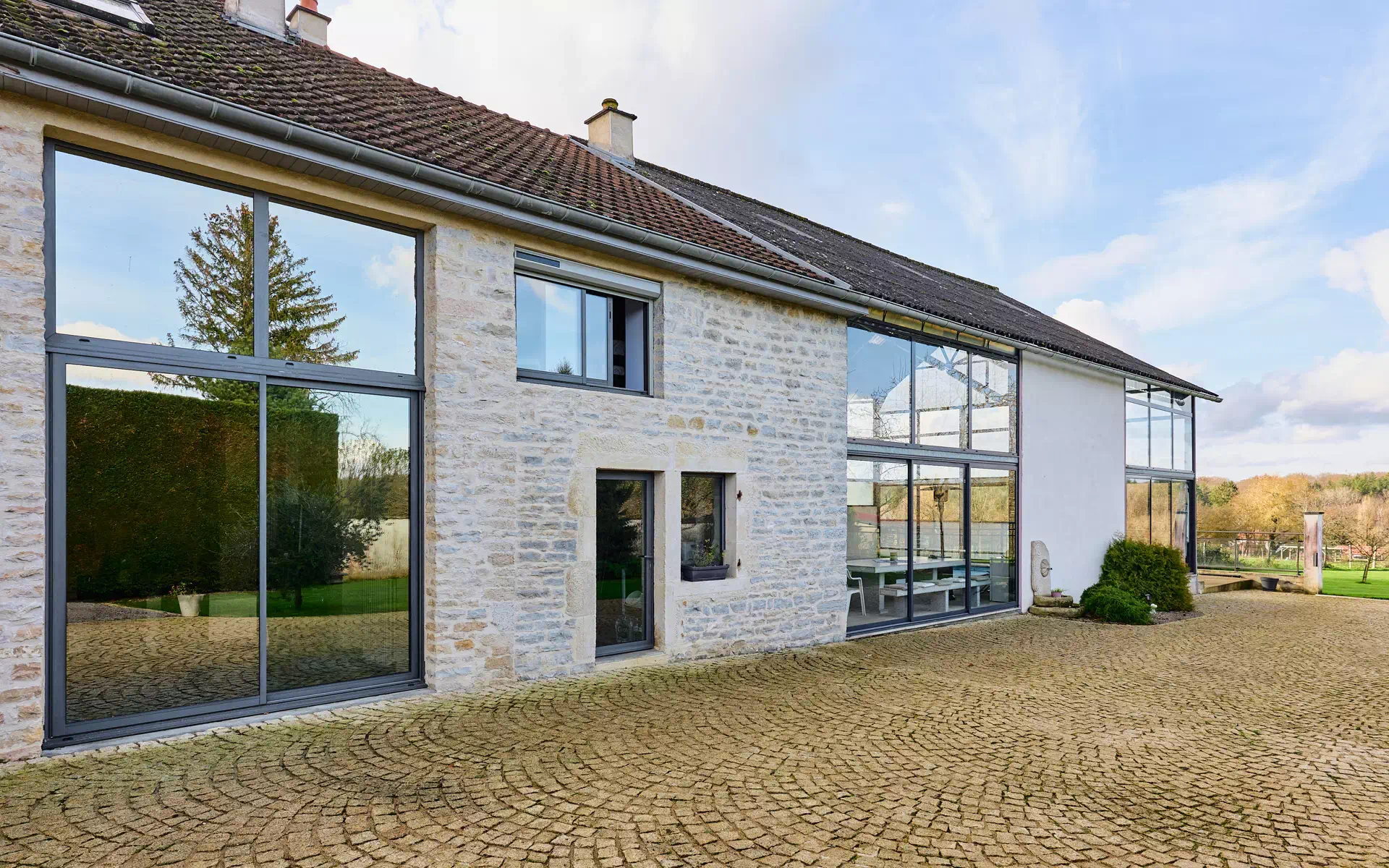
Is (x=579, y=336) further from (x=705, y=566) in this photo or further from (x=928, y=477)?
(x=928, y=477)

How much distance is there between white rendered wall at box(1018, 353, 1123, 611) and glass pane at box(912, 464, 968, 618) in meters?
1.44

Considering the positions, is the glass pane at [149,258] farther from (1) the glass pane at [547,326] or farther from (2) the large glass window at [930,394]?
(2) the large glass window at [930,394]

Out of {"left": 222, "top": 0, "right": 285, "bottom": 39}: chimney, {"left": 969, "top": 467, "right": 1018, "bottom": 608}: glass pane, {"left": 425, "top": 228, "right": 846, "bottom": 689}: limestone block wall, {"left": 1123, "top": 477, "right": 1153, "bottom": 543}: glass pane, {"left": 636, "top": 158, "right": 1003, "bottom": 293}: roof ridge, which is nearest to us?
{"left": 425, "top": 228, "right": 846, "bottom": 689}: limestone block wall

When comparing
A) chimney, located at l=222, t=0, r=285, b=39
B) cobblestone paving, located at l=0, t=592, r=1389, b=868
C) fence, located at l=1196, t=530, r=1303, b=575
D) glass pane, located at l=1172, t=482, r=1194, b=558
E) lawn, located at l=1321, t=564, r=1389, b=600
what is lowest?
lawn, located at l=1321, t=564, r=1389, b=600

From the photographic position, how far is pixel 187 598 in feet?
17.2

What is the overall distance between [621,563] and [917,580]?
15.9 ft

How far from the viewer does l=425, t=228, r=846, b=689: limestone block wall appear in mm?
6102

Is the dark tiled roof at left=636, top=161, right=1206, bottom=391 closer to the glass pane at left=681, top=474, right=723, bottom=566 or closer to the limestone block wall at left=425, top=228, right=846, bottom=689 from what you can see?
the limestone block wall at left=425, top=228, right=846, bottom=689

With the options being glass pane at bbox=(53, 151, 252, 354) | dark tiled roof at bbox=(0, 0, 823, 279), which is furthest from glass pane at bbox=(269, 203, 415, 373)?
dark tiled roof at bbox=(0, 0, 823, 279)

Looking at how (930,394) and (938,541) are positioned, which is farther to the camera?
(938,541)

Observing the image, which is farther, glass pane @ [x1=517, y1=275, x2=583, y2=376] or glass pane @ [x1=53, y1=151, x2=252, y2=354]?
glass pane @ [x1=517, y1=275, x2=583, y2=376]

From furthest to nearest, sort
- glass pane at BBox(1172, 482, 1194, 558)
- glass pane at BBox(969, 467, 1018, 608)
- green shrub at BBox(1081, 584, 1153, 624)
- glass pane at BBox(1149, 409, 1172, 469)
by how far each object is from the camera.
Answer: glass pane at BBox(1172, 482, 1194, 558)
glass pane at BBox(1149, 409, 1172, 469)
glass pane at BBox(969, 467, 1018, 608)
green shrub at BBox(1081, 584, 1153, 624)

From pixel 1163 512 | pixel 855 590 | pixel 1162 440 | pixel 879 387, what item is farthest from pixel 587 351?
pixel 1163 512

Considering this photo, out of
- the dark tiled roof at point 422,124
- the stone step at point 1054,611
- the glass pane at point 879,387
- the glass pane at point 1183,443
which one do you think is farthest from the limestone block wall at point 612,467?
the glass pane at point 1183,443
